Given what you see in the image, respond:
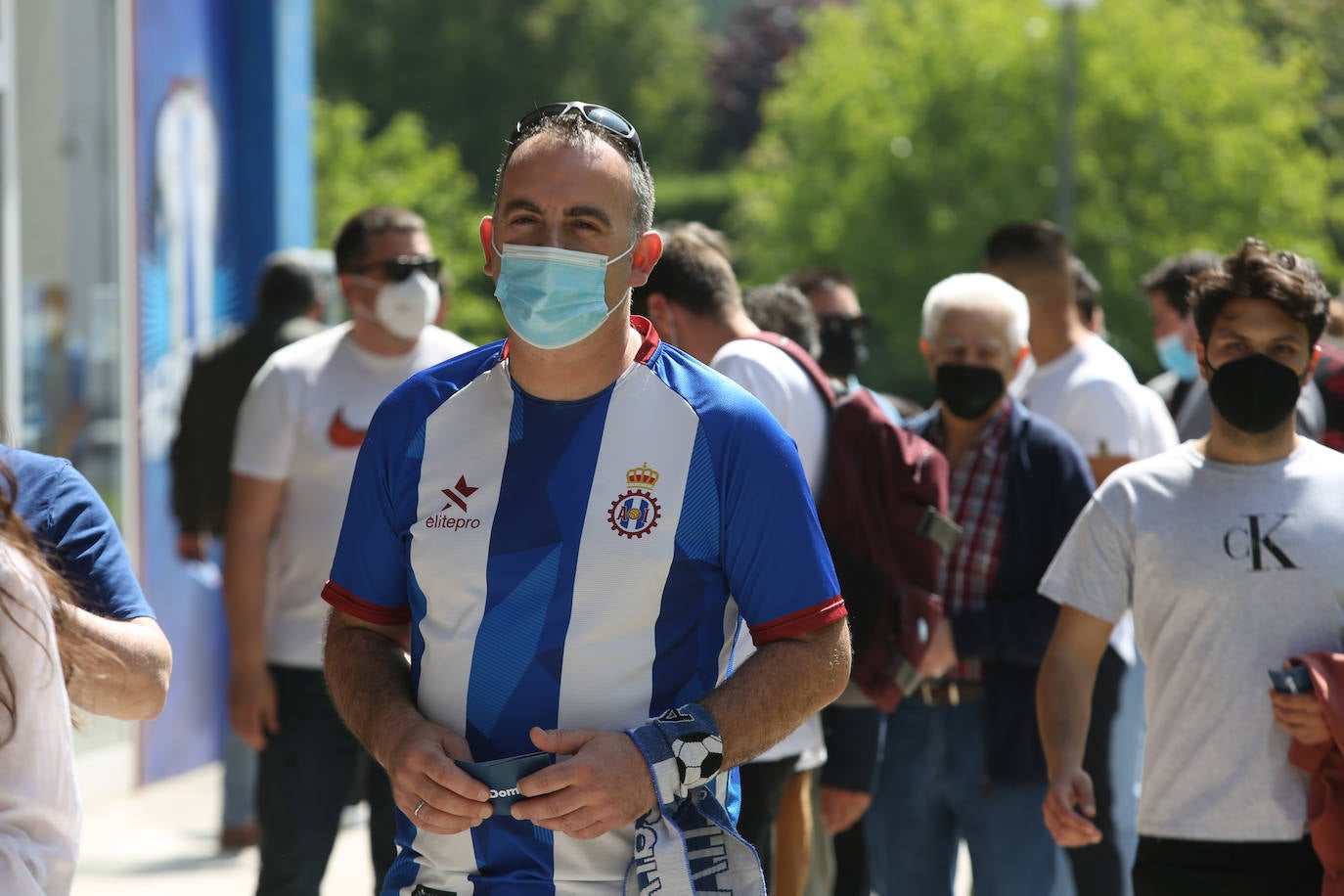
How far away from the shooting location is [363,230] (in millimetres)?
5477

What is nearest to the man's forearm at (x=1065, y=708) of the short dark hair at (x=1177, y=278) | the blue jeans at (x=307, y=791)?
the blue jeans at (x=307, y=791)

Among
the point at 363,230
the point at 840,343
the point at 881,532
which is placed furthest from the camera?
the point at 840,343

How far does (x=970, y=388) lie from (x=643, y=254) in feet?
7.42

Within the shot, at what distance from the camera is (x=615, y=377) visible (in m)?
2.77

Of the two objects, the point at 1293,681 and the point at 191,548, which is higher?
the point at 1293,681

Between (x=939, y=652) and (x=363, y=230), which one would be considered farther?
(x=363, y=230)

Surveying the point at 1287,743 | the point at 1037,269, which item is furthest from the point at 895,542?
the point at 1037,269

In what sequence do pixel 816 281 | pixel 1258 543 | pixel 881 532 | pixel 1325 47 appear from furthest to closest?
1. pixel 1325 47
2. pixel 816 281
3. pixel 881 532
4. pixel 1258 543

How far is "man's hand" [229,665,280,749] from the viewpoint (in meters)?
5.08

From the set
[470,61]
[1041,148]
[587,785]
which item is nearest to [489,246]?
[587,785]

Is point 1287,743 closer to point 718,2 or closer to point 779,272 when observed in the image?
point 779,272

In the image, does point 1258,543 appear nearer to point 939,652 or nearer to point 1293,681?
point 1293,681

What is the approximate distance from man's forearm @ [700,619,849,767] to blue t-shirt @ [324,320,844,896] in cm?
3

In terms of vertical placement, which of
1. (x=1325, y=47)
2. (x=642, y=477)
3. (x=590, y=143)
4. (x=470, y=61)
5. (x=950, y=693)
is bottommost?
(x=950, y=693)
